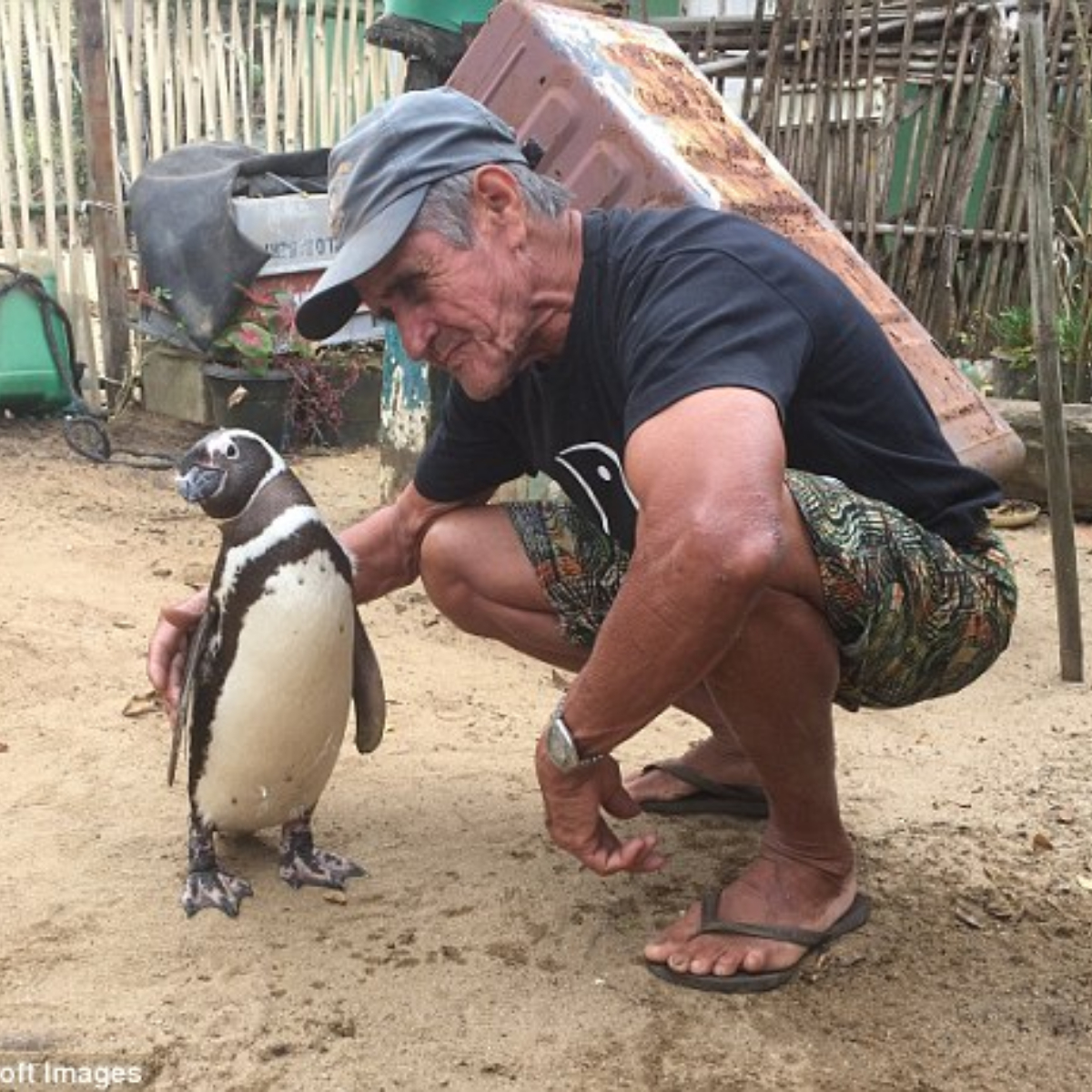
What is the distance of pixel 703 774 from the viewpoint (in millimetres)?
2750

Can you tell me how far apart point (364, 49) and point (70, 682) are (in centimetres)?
489

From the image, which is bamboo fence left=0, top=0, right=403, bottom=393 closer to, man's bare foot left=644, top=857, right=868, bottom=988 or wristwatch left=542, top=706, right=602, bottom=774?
man's bare foot left=644, top=857, right=868, bottom=988

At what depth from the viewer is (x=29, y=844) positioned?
8.41 feet

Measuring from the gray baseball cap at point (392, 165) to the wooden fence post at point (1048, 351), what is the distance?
1.88 meters

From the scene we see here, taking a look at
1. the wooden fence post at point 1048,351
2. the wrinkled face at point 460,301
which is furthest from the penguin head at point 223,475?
the wooden fence post at point 1048,351

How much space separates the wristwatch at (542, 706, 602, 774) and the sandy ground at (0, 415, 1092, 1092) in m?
0.42

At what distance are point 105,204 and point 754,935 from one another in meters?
5.11

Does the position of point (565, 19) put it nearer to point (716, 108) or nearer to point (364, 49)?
point (716, 108)

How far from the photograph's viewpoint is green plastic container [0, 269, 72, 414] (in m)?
6.00

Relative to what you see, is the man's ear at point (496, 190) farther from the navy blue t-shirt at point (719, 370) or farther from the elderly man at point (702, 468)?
the navy blue t-shirt at point (719, 370)

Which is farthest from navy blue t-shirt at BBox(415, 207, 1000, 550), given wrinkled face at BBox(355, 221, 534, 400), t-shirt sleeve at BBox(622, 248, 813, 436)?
wrinkled face at BBox(355, 221, 534, 400)

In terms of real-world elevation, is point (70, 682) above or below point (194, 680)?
below

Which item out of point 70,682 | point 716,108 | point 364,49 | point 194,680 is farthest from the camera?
point 364,49

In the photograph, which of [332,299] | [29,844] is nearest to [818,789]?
[332,299]
